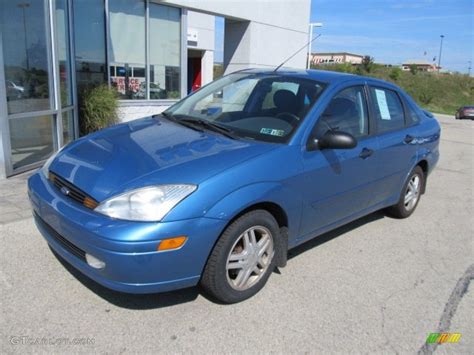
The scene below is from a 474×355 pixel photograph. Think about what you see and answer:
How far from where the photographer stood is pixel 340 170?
3660 millimetres

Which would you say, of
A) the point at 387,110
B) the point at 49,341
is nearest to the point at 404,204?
the point at 387,110

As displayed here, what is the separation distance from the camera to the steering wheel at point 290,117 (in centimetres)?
345

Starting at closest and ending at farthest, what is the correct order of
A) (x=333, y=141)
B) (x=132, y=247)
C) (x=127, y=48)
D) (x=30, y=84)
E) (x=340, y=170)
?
1. (x=132, y=247)
2. (x=333, y=141)
3. (x=340, y=170)
4. (x=30, y=84)
5. (x=127, y=48)

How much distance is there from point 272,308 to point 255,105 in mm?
1798

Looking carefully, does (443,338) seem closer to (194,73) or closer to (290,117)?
(290,117)

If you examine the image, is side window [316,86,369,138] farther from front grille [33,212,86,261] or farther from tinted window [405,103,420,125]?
front grille [33,212,86,261]

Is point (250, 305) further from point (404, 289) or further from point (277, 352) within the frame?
point (404, 289)

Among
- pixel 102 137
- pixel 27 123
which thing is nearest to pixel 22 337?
pixel 102 137

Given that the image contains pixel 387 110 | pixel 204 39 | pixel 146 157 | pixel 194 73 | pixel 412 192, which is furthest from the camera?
pixel 194 73

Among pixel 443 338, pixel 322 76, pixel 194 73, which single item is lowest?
pixel 443 338

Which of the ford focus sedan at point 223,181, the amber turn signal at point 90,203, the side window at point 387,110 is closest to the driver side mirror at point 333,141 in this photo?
the ford focus sedan at point 223,181

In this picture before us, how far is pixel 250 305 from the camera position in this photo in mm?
3082

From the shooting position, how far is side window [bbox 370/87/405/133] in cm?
428

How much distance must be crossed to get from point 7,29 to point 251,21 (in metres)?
7.62
